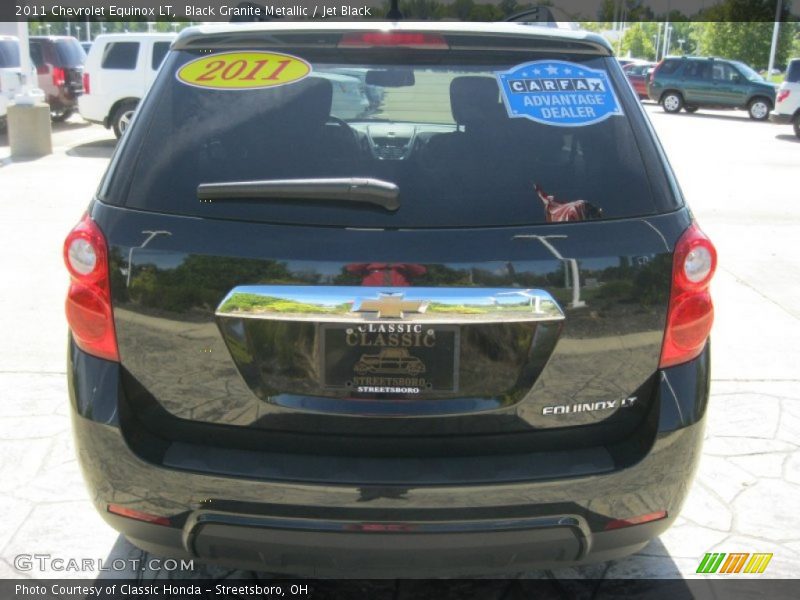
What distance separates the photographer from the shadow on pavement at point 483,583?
3.09 m

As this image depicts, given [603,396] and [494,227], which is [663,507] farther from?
[494,227]

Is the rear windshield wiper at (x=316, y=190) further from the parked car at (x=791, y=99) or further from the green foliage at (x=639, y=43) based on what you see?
the green foliage at (x=639, y=43)

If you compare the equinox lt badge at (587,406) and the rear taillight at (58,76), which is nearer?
the equinox lt badge at (587,406)

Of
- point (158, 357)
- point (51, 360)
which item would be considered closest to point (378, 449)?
point (158, 357)

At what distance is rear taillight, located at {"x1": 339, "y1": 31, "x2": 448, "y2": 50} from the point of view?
2555mm

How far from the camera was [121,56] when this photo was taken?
53.4 ft

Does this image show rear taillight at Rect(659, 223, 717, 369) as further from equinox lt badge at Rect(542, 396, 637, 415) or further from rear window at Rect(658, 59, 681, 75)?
rear window at Rect(658, 59, 681, 75)

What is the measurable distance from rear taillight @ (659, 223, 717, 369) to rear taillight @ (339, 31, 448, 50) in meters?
0.91

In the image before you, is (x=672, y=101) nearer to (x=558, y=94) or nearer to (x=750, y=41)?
(x=750, y=41)

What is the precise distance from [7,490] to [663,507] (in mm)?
2770

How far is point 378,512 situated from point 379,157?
3.25 ft

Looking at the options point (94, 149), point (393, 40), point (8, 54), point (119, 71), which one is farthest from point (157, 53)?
point (393, 40)

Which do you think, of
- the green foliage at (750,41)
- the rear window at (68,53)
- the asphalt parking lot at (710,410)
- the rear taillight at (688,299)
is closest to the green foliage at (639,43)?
the green foliage at (750,41)

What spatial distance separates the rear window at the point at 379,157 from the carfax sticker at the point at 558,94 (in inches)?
0.8
